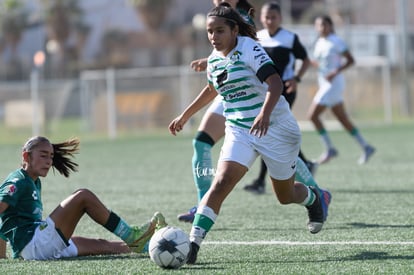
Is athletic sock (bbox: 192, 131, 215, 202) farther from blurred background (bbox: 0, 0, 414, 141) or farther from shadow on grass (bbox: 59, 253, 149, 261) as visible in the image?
blurred background (bbox: 0, 0, 414, 141)

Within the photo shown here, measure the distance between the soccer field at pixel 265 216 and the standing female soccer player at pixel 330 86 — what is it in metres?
0.34

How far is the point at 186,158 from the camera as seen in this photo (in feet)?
57.0

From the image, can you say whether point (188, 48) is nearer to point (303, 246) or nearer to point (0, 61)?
point (0, 61)

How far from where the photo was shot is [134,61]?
210 ft

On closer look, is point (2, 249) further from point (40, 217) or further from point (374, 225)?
point (374, 225)

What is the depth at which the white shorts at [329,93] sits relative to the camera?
48.4 feet

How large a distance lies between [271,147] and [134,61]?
57655 mm

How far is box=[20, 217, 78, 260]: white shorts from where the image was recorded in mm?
6625

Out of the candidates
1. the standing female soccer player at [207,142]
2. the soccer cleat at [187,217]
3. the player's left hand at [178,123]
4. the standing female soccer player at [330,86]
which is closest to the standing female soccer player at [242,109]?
the player's left hand at [178,123]

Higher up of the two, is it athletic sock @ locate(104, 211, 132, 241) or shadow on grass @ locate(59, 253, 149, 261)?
athletic sock @ locate(104, 211, 132, 241)

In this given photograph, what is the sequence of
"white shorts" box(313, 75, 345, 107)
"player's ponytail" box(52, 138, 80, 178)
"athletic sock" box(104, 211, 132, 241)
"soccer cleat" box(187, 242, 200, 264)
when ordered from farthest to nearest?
"white shorts" box(313, 75, 345, 107)
"player's ponytail" box(52, 138, 80, 178)
"athletic sock" box(104, 211, 132, 241)
"soccer cleat" box(187, 242, 200, 264)

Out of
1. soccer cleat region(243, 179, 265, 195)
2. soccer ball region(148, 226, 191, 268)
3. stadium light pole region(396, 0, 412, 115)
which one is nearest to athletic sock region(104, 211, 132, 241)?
soccer ball region(148, 226, 191, 268)

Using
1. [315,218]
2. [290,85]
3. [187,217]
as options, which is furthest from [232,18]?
[290,85]

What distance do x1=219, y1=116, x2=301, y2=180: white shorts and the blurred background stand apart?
20858 mm
